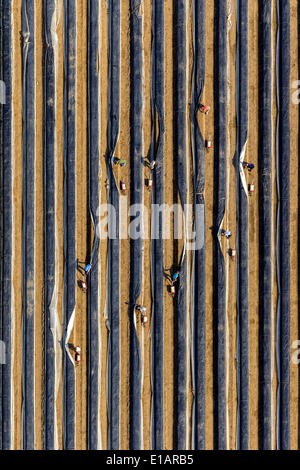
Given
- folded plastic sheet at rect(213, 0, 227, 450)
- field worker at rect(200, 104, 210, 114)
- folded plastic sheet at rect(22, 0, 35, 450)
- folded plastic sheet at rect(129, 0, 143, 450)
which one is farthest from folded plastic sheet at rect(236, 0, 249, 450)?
folded plastic sheet at rect(22, 0, 35, 450)

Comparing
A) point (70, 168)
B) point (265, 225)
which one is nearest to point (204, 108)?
point (265, 225)

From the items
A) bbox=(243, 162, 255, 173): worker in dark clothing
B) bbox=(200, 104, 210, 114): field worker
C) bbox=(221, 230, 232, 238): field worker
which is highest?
bbox=(200, 104, 210, 114): field worker

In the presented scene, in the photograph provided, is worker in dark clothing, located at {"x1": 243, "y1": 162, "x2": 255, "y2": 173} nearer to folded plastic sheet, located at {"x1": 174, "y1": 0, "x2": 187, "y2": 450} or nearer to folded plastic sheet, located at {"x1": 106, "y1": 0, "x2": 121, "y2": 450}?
folded plastic sheet, located at {"x1": 174, "y1": 0, "x2": 187, "y2": 450}

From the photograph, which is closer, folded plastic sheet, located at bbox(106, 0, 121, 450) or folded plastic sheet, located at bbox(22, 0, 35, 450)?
folded plastic sheet, located at bbox(106, 0, 121, 450)

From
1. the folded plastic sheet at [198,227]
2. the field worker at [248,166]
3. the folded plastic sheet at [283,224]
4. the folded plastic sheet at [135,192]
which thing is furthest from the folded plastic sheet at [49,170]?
the folded plastic sheet at [283,224]

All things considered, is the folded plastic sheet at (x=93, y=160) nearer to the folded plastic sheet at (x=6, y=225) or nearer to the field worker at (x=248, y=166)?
the folded plastic sheet at (x=6, y=225)

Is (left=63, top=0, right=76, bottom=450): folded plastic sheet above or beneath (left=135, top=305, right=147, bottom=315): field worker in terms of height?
above

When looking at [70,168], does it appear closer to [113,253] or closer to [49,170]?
[49,170]

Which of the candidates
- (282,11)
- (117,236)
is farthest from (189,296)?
(282,11)
